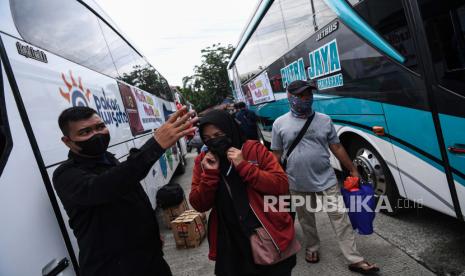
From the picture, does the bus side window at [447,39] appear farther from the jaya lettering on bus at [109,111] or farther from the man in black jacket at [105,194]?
the jaya lettering on bus at [109,111]

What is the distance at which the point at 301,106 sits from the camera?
3123 mm

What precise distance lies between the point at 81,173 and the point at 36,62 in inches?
50.2

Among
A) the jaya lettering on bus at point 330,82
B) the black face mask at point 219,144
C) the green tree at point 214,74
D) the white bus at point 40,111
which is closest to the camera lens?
the white bus at point 40,111

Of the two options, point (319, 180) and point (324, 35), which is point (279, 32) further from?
point (319, 180)

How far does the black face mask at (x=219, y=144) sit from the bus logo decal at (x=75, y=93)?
59.3 inches

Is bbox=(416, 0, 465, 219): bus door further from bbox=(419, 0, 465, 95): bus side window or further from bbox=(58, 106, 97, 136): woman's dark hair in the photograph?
bbox=(58, 106, 97, 136): woman's dark hair

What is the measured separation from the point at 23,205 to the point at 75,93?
1567 mm

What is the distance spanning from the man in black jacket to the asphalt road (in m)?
2.00

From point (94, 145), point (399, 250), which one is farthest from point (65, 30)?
point (399, 250)

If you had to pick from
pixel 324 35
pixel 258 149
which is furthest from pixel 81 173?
pixel 324 35

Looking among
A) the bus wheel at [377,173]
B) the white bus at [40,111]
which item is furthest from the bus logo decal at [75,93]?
the bus wheel at [377,173]

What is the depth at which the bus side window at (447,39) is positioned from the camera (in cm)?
265

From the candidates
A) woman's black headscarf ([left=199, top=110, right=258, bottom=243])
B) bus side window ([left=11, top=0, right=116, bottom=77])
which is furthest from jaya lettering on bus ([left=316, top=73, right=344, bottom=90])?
bus side window ([left=11, top=0, right=116, bottom=77])

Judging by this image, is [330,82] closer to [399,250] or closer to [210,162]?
[399,250]
